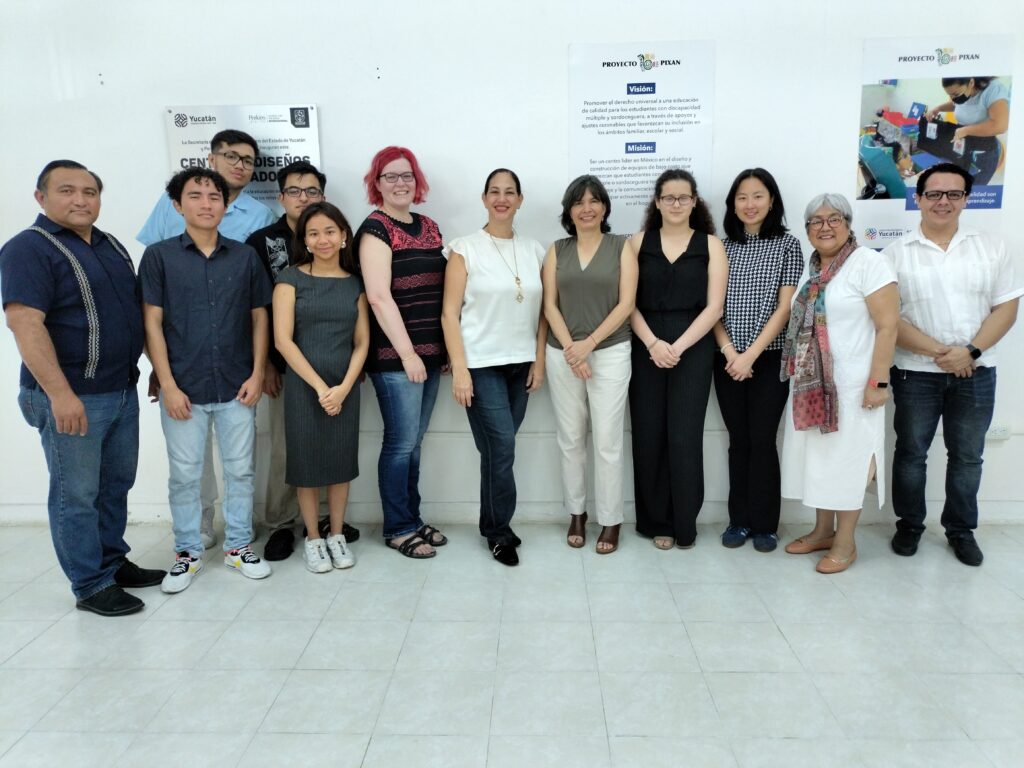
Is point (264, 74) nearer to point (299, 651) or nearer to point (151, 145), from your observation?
point (151, 145)

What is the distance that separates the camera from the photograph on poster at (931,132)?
10.9ft

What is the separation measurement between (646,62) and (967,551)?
260 centimetres

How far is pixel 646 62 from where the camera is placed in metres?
3.35

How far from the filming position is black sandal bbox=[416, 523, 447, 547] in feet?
11.0

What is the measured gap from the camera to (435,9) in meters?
3.34

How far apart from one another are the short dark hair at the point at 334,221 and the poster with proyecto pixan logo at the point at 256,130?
62 cm

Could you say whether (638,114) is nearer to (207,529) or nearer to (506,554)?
(506,554)

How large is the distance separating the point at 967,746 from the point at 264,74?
3711mm

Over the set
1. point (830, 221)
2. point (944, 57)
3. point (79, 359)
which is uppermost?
point (944, 57)

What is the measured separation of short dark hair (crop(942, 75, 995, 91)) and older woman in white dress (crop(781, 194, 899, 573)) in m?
1.04

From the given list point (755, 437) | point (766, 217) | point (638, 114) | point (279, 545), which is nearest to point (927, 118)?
point (766, 217)

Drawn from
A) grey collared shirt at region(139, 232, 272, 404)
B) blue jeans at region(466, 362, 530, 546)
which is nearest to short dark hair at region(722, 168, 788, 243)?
blue jeans at region(466, 362, 530, 546)

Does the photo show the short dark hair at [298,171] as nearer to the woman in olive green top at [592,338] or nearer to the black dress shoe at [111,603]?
the woman in olive green top at [592,338]

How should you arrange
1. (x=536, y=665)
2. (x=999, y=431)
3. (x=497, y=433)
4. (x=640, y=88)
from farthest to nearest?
(x=999, y=431), (x=640, y=88), (x=497, y=433), (x=536, y=665)
